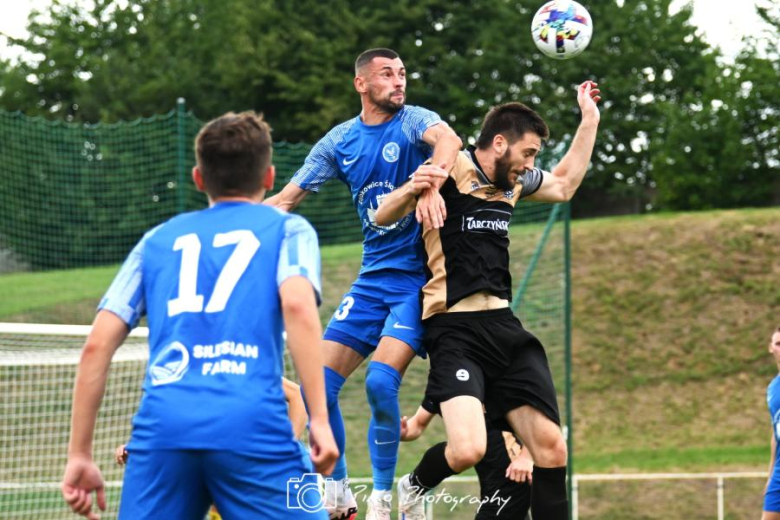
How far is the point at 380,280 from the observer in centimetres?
663

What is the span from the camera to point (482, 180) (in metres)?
6.42

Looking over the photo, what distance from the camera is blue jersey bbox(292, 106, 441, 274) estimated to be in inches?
259

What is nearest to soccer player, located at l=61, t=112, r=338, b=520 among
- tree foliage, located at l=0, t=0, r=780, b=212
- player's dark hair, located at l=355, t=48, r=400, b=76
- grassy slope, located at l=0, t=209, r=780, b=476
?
player's dark hair, located at l=355, t=48, r=400, b=76

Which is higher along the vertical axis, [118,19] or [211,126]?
[118,19]

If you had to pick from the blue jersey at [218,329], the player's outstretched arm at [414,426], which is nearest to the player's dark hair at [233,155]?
the blue jersey at [218,329]

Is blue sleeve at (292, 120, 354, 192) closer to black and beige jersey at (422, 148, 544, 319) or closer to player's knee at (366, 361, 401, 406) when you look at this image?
black and beige jersey at (422, 148, 544, 319)

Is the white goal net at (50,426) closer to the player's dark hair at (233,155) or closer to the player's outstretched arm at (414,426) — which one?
the player's outstretched arm at (414,426)

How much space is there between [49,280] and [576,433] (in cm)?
1049

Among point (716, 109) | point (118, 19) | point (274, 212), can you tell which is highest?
point (118, 19)

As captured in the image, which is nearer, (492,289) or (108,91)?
(492,289)

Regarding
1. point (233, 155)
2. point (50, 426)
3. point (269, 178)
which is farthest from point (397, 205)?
point (50, 426)

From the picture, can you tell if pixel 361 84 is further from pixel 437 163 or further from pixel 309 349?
pixel 309 349

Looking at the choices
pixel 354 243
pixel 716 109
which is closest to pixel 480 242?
pixel 354 243

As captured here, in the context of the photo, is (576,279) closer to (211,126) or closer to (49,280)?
(49,280)
